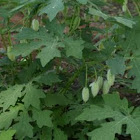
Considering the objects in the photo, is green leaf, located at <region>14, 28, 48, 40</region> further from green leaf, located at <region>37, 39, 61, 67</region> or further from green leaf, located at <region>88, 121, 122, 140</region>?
green leaf, located at <region>88, 121, 122, 140</region>

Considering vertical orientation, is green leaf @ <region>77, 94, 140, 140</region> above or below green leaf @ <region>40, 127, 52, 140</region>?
above

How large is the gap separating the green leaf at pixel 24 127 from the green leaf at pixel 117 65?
703mm

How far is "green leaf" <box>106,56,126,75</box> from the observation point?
2.50m

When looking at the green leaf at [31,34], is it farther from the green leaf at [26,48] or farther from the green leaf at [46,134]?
the green leaf at [46,134]

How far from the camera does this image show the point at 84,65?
2801 millimetres

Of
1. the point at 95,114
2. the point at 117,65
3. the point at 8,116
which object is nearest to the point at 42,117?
the point at 8,116

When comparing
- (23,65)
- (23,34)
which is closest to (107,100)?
(23,34)

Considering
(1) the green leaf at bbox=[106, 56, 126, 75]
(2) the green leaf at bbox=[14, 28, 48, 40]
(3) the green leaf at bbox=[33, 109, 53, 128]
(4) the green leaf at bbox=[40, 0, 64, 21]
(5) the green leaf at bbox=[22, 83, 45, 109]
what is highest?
(4) the green leaf at bbox=[40, 0, 64, 21]

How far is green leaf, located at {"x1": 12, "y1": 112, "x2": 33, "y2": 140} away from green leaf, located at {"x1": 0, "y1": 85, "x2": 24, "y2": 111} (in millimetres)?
145

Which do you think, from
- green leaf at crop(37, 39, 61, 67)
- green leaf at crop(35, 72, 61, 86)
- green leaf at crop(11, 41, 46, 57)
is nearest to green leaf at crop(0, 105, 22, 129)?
green leaf at crop(35, 72, 61, 86)

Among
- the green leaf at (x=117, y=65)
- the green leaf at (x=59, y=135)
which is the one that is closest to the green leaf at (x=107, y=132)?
the green leaf at (x=117, y=65)

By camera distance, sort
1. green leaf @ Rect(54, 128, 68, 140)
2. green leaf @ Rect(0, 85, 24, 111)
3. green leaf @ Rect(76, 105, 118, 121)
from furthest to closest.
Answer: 1. green leaf @ Rect(54, 128, 68, 140)
2. green leaf @ Rect(0, 85, 24, 111)
3. green leaf @ Rect(76, 105, 118, 121)

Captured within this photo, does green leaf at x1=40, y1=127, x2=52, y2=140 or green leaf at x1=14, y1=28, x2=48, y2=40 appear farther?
green leaf at x1=40, y1=127, x2=52, y2=140

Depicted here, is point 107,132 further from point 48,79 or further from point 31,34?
point 31,34
